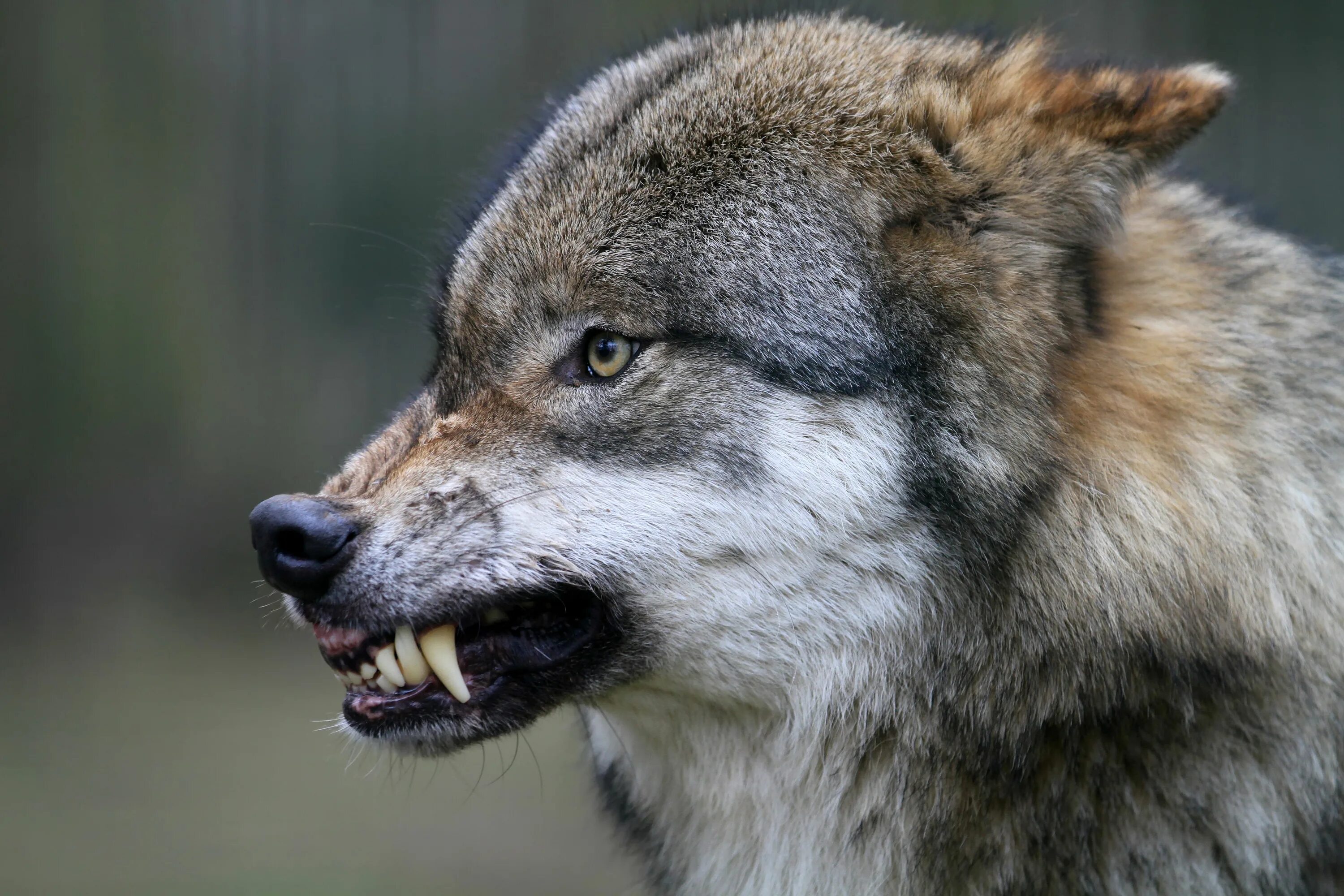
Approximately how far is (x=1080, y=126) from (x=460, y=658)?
1.80 metres

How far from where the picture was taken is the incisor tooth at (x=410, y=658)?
2705 mm

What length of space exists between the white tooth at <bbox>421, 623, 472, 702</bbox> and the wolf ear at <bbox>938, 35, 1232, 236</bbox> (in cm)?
156

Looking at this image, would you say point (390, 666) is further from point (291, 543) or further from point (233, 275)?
point (233, 275)

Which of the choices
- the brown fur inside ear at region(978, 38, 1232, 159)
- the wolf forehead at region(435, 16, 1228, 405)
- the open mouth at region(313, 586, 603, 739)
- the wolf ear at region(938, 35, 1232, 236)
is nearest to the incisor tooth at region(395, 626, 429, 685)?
the open mouth at region(313, 586, 603, 739)

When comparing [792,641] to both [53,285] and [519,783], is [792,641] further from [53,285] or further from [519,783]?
[53,285]

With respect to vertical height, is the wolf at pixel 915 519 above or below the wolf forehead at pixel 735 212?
below

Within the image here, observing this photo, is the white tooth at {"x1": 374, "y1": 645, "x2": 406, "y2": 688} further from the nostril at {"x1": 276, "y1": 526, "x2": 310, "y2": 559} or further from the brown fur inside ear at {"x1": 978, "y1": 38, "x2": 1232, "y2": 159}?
the brown fur inside ear at {"x1": 978, "y1": 38, "x2": 1232, "y2": 159}

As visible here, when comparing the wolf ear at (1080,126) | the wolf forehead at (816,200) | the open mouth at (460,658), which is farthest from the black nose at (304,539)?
the wolf ear at (1080,126)

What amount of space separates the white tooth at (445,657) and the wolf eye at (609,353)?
66 cm

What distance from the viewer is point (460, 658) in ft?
9.02

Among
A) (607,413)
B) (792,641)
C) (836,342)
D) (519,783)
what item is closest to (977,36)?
(836,342)

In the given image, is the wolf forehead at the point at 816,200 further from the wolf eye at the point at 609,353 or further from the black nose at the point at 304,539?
the black nose at the point at 304,539

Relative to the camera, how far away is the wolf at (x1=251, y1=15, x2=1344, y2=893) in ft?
8.53

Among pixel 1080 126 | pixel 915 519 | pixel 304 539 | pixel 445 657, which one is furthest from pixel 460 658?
pixel 1080 126
